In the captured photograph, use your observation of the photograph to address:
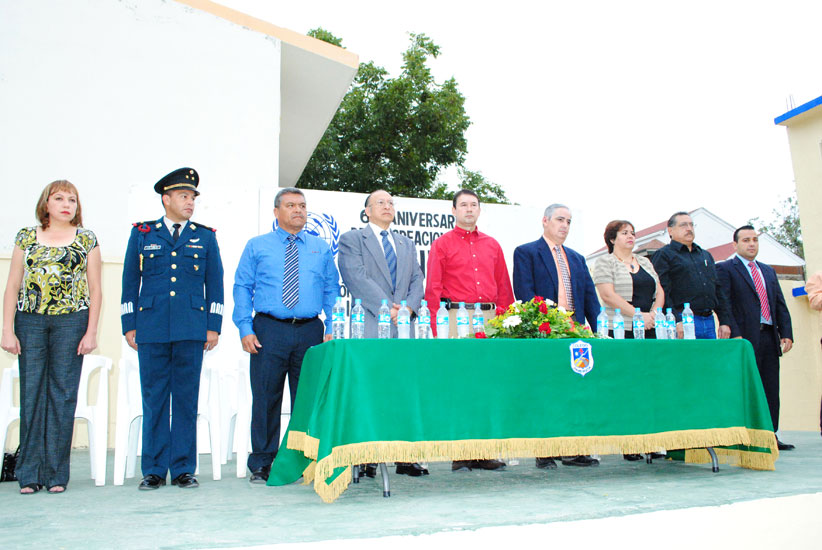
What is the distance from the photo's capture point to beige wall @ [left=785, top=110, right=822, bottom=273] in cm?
1021

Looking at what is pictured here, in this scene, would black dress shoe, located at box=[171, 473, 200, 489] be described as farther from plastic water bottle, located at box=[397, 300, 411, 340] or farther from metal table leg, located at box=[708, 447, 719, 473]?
metal table leg, located at box=[708, 447, 719, 473]

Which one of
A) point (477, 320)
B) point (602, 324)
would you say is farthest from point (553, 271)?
point (477, 320)

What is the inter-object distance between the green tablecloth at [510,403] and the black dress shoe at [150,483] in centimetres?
63

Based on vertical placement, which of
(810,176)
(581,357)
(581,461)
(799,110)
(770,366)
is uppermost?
(799,110)

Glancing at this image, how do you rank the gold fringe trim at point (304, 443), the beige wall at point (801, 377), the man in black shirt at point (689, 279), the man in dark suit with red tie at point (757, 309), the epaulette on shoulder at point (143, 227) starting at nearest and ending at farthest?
1. the gold fringe trim at point (304, 443)
2. the epaulette on shoulder at point (143, 227)
3. the man in black shirt at point (689, 279)
4. the man in dark suit with red tie at point (757, 309)
5. the beige wall at point (801, 377)

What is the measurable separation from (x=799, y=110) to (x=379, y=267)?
9136mm

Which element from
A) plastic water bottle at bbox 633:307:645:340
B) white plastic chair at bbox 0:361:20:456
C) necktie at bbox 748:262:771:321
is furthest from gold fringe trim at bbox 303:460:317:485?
necktie at bbox 748:262:771:321

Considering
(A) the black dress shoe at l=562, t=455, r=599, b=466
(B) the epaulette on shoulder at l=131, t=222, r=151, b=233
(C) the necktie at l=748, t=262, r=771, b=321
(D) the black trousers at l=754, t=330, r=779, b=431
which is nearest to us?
(B) the epaulette on shoulder at l=131, t=222, r=151, b=233

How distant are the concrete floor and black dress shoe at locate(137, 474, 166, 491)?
6 cm

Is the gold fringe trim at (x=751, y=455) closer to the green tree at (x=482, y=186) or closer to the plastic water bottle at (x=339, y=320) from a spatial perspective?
the plastic water bottle at (x=339, y=320)

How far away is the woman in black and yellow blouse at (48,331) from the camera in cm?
344

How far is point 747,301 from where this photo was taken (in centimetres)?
532

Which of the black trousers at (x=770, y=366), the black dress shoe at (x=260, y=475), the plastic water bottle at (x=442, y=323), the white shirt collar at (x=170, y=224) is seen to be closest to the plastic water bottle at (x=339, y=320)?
the plastic water bottle at (x=442, y=323)

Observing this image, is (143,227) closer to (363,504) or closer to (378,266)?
(378,266)
